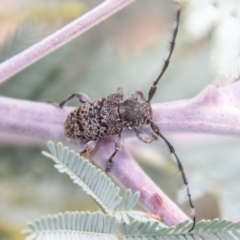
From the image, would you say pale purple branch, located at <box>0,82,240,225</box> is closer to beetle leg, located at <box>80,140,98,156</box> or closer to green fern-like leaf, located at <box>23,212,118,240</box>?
beetle leg, located at <box>80,140,98,156</box>

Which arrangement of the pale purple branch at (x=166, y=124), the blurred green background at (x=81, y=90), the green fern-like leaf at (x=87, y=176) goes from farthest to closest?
the blurred green background at (x=81, y=90) < the pale purple branch at (x=166, y=124) < the green fern-like leaf at (x=87, y=176)

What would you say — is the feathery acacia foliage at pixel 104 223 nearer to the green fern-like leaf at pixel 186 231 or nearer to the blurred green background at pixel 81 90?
the green fern-like leaf at pixel 186 231

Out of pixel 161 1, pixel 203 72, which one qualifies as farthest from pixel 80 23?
pixel 161 1

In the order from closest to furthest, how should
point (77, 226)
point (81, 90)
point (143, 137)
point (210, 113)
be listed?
1. point (77, 226)
2. point (210, 113)
3. point (143, 137)
4. point (81, 90)

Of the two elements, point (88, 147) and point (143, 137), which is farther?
point (143, 137)

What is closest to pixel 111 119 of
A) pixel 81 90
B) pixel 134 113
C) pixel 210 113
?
pixel 134 113

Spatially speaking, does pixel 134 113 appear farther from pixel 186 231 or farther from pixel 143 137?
pixel 186 231

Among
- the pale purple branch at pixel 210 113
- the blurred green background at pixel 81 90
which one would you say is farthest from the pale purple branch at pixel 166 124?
the blurred green background at pixel 81 90
